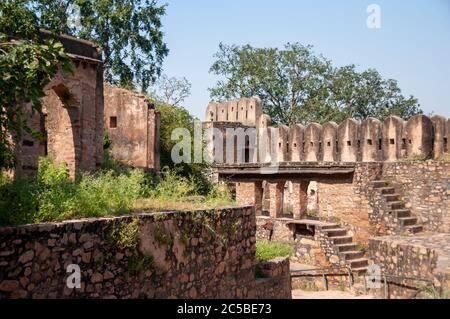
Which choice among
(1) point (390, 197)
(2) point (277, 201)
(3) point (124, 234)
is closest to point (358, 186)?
(1) point (390, 197)

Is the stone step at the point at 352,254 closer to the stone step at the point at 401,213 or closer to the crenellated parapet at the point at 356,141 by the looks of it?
the stone step at the point at 401,213

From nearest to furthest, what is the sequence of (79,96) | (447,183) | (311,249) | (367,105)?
1. (79,96)
2. (447,183)
3. (311,249)
4. (367,105)

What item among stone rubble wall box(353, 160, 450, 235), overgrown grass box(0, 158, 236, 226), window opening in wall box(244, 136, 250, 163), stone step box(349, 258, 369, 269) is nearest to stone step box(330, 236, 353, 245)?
stone rubble wall box(353, 160, 450, 235)

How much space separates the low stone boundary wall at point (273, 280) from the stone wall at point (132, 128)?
259 inches

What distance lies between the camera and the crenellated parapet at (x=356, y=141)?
13.4m

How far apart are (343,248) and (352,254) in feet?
0.93

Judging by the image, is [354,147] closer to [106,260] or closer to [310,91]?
[106,260]

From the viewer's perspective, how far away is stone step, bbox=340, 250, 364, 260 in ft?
43.5

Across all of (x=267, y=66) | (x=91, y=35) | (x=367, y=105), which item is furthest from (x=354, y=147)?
(x=367, y=105)

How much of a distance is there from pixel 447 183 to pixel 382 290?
356cm

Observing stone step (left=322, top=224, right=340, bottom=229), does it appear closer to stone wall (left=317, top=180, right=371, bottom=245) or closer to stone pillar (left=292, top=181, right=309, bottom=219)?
stone wall (left=317, top=180, right=371, bottom=245)

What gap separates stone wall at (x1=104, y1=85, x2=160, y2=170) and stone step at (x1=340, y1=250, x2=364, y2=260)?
5.63 m
